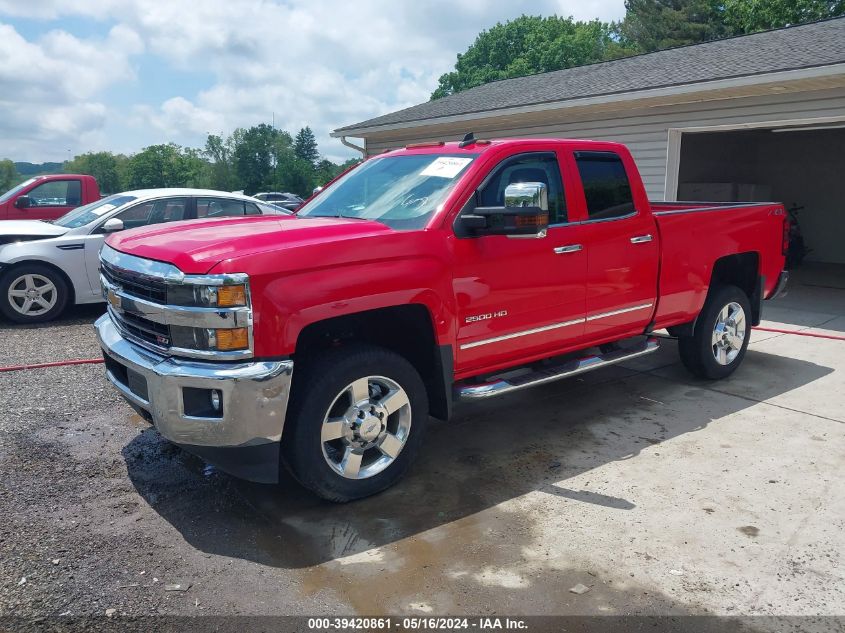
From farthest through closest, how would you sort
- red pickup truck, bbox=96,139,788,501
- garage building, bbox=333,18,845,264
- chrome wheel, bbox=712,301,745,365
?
1. garage building, bbox=333,18,845,264
2. chrome wheel, bbox=712,301,745,365
3. red pickup truck, bbox=96,139,788,501

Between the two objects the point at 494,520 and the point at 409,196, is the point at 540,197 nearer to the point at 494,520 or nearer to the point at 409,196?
the point at 409,196

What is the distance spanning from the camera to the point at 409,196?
176 inches

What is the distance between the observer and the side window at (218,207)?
30.3ft

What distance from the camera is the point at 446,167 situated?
14.9ft

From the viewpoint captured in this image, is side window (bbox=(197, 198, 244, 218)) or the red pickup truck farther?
side window (bbox=(197, 198, 244, 218))

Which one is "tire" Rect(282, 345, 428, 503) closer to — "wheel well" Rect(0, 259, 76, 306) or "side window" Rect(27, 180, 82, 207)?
"wheel well" Rect(0, 259, 76, 306)

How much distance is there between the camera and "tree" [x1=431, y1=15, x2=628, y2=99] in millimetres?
56812

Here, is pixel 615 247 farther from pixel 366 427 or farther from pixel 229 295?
pixel 229 295

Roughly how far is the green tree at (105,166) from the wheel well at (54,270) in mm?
100403

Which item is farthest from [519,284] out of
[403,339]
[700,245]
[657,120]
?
[657,120]

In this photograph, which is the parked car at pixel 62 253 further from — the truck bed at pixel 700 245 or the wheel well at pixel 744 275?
the wheel well at pixel 744 275

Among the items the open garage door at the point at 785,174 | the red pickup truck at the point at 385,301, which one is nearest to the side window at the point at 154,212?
the red pickup truck at the point at 385,301

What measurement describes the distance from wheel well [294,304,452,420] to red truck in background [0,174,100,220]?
1015cm

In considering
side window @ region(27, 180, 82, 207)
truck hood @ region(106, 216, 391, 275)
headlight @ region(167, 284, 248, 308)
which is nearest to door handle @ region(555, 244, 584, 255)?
truck hood @ region(106, 216, 391, 275)
